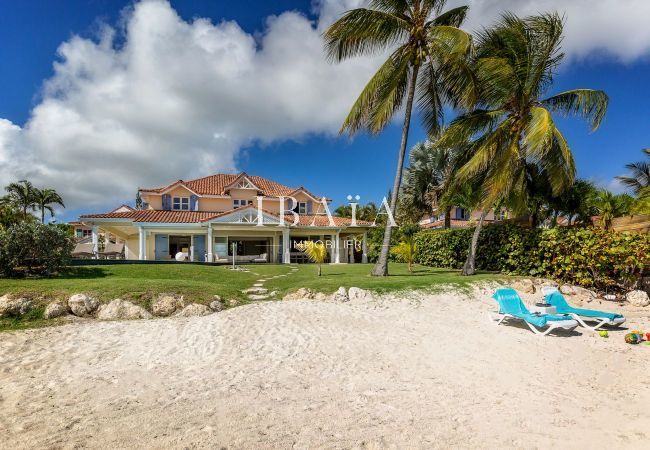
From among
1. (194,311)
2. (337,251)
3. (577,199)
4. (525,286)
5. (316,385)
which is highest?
(577,199)

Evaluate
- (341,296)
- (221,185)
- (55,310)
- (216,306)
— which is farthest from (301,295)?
(221,185)

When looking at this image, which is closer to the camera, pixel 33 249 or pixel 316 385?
pixel 316 385

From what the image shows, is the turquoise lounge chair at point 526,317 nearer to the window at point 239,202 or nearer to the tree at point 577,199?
the tree at point 577,199

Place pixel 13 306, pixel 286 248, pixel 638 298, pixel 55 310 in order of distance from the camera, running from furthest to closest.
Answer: pixel 286 248 < pixel 638 298 < pixel 55 310 < pixel 13 306

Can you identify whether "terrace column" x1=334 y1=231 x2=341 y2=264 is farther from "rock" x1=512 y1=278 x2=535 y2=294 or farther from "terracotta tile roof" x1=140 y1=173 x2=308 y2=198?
"rock" x1=512 y1=278 x2=535 y2=294

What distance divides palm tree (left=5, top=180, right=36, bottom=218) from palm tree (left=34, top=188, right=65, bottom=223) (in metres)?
0.41

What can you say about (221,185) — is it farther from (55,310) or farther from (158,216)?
(55,310)

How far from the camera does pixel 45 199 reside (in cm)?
4397

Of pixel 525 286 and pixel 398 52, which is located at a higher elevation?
pixel 398 52

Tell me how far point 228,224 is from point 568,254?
64.6 ft

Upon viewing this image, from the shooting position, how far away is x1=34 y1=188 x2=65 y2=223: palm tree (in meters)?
43.4

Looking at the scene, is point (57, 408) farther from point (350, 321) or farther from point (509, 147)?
point (509, 147)

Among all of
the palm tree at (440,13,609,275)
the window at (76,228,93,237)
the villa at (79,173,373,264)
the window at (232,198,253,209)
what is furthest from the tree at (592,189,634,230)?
the window at (76,228,93,237)

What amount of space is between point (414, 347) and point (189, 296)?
6.25 meters
